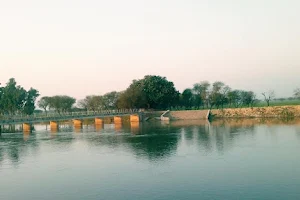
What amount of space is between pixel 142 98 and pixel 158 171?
89898 mm

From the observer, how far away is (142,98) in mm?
122500

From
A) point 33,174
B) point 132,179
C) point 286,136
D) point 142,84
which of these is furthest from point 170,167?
point 142,84

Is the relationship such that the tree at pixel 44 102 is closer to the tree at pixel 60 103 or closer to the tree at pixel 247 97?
the tree at pixel 60 103

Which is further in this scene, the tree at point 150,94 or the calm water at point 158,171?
the tree at point 150,94

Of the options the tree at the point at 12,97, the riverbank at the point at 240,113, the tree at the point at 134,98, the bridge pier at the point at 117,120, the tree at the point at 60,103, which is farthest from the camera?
the tree at the point at 60,103

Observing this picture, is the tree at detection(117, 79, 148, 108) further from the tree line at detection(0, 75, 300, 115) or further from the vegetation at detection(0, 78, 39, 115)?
the vegetation at detection(0, 78, 39, 115)

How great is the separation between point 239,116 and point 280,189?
290 feet

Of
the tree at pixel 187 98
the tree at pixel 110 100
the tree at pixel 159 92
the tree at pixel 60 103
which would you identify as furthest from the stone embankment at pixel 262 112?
the tree at pixel 60 103

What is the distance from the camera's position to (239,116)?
365 ft

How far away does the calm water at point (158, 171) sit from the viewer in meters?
26.0

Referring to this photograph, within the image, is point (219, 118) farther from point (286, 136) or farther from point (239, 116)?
point (286, 136)

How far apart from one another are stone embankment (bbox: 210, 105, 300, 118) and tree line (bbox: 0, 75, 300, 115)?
18.9 meters

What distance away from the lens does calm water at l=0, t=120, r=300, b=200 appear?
85.2 feet

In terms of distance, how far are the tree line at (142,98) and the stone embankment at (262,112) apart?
743 inches
